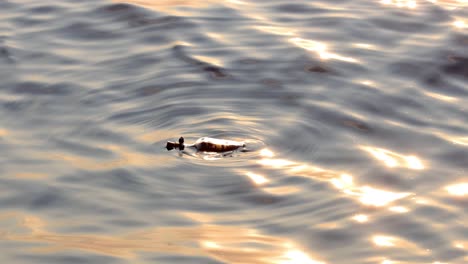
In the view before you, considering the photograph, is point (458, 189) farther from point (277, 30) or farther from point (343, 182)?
point (277, 30)

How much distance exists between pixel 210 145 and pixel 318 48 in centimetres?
290

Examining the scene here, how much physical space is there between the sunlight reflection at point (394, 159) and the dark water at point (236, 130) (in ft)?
0.07

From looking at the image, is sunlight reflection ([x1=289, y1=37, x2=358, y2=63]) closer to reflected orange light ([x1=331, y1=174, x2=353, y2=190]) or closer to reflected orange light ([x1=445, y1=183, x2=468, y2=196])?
reflected orange light ([x1=331, y1=174, x2=353, y2=190])

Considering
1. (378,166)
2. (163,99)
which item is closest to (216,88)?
(163,99)

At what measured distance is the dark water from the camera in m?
6.61

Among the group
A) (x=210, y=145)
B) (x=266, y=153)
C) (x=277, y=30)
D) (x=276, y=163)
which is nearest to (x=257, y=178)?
(x=276, y=163)

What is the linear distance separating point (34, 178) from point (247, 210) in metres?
1.78

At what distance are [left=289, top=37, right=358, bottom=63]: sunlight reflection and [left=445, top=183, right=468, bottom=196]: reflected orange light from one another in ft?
9.38

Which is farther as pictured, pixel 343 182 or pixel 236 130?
pixel 236 130

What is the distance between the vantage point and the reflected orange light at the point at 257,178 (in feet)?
24.4

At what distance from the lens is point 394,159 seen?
7.79m

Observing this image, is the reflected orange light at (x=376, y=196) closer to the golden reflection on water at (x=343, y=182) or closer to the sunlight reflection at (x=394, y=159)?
the golden reflection on water at (x=343, y=182)

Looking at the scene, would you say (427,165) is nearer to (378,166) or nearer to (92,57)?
(378,166)

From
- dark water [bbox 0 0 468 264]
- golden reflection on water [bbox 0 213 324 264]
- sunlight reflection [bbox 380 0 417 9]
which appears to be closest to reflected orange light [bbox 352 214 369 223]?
dark water [bbox 0 0 468 264]
